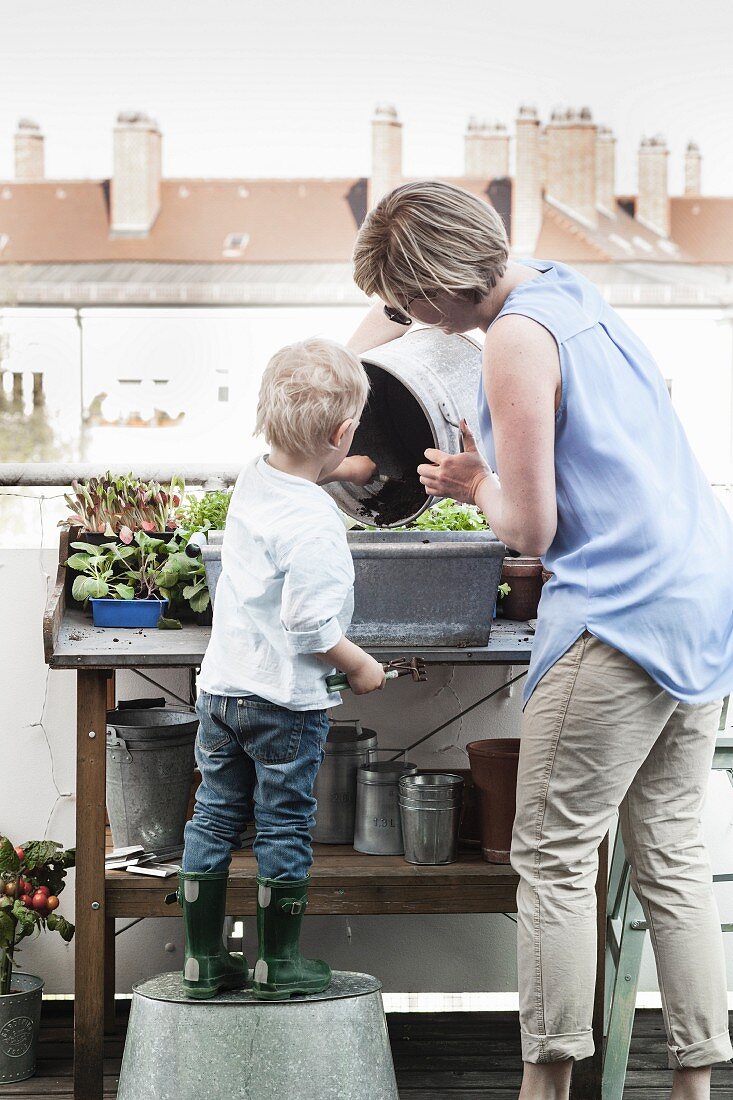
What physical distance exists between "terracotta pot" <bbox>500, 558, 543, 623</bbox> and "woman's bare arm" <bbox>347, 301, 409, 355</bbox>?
505mm

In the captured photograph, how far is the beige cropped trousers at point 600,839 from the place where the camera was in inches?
61.0

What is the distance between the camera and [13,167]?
13.4 m

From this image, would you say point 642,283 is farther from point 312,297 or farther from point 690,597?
point 690,597

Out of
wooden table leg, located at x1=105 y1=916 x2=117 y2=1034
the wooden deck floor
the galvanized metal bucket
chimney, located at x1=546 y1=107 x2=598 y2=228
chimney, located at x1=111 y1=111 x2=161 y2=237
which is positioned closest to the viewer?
the galvanized metal bucket

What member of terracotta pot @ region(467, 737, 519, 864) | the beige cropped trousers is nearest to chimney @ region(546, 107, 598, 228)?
terracotta pot @ region(467, 737, 519, 864)

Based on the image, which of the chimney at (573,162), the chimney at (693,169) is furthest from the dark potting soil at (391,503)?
the chimney at (573,162)

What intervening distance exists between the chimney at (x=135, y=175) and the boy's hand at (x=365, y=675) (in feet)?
40.7

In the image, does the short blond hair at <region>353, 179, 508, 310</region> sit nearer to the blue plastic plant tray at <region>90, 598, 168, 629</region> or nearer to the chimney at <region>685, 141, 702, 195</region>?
the blue plastic plant tray at <region>90, 598, 168, 629</region>

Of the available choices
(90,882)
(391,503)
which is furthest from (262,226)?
(90,882)

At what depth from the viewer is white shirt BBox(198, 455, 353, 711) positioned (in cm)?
167

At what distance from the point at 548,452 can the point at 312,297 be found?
1106 centimetres

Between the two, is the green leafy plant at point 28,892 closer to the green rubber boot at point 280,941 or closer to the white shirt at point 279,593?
the green rubber boot at point 280,941

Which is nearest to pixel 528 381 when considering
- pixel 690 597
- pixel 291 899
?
pixel 690 597

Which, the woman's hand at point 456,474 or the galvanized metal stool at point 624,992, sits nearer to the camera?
the woman's hand at point 456,474
